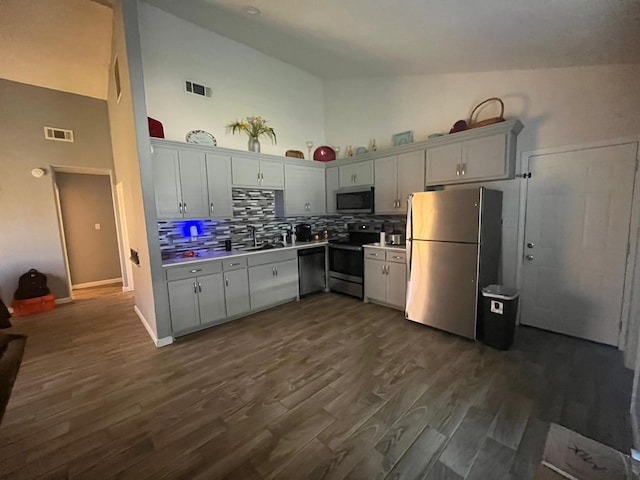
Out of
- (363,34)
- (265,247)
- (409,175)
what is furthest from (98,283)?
(363,34)

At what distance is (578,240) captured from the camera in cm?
280

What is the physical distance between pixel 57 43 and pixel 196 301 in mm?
3940

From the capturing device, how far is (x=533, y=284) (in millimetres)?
3117

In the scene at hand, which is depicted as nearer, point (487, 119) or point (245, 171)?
point (487, 119)

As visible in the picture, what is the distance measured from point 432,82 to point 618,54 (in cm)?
187

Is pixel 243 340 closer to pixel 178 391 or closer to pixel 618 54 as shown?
pixel 178 391

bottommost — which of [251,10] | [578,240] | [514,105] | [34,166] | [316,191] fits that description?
[578,240]

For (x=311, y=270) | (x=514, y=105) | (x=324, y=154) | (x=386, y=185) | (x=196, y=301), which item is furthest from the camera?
(x=324, y=154)

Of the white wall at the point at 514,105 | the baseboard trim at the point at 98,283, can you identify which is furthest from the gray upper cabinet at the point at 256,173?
the baseboard trim at the point at 98,283

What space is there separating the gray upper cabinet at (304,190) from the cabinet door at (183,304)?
A: 75.8 inches

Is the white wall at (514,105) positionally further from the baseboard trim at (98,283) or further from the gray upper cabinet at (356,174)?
the baseboard trim at (98,283)

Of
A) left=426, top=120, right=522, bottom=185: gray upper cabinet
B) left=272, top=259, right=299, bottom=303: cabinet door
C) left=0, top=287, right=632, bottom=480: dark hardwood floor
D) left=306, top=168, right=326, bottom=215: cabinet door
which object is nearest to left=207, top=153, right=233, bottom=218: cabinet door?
left=272, top=259, right=299, bottom=303: cabinet door

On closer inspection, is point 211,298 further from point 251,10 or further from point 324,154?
point 251,10

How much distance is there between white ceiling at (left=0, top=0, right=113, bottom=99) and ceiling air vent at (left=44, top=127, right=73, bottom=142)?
68 centimetres
